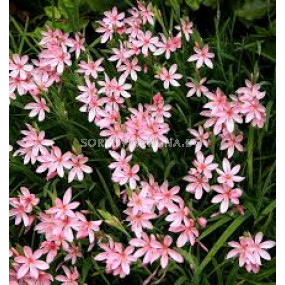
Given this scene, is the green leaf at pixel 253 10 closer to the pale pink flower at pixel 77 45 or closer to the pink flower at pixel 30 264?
the pale pink flower at pixel 77 45

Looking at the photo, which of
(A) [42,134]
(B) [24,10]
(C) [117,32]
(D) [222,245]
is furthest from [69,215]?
(B) [24,10]

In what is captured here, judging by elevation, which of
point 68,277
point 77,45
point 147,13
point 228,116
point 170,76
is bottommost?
point 68,277

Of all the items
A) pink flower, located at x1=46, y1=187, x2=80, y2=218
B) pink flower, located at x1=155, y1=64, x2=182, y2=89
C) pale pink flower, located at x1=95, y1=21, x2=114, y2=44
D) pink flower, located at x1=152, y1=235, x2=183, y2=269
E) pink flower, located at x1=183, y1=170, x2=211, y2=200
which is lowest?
pink flower, located at x1=152, y1=235, x2=183, y2=269

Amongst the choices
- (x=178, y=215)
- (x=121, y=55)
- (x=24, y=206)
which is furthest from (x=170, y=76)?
(x=24, y=206)

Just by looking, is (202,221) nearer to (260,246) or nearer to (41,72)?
(260,246)

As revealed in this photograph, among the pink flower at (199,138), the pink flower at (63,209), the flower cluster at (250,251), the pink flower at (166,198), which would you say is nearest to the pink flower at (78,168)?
the pink flower at (63,209)

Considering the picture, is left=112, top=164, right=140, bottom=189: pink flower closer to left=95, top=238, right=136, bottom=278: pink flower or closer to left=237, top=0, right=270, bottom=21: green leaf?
left=95, top=238, right=136, bottom=278: pink flower

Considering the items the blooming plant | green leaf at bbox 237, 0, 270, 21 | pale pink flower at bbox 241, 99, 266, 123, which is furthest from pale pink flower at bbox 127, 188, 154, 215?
green leaf at bbox 237, 0, 270, 21

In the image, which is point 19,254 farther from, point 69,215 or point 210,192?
point 210,192
